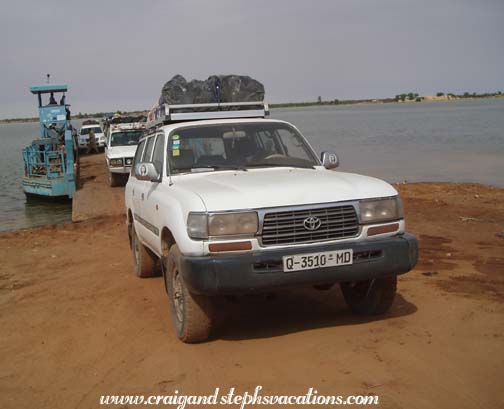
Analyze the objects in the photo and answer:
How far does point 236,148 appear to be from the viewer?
591cm

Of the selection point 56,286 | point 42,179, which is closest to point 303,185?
point 56,286

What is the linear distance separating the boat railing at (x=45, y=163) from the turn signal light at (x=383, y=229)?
1565 centimetres

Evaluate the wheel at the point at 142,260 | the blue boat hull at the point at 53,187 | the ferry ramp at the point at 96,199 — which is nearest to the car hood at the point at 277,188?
the wheel at the point at 142,260

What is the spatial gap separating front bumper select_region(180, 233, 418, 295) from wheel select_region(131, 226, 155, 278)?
8.97 ft

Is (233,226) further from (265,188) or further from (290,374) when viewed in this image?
(290,374)

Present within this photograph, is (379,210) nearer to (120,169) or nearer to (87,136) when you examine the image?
(120,169)

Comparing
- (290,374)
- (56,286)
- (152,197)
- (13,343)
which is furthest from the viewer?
(56,286)

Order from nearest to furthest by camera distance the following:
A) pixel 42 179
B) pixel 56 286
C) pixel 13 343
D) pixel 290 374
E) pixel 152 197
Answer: pixel 290 374
pixel 13 343
pixel 152 197
pixel 56 286
pixel 42 179

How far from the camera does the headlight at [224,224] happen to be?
4.43 meters

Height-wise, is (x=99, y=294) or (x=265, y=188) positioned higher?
(x=265, y=188)

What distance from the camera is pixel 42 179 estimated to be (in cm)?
1967

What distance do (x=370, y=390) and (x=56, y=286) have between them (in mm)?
4589

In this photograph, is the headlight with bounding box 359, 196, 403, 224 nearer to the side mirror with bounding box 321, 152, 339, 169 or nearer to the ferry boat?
the side mirror with bounding box 321, 152, 339, 169

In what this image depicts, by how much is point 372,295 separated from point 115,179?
15071 mm
